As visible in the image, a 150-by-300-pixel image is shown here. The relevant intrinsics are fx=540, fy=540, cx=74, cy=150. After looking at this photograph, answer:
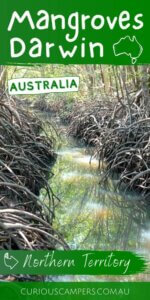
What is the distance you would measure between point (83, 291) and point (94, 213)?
2.37m

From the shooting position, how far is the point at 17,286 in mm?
2447

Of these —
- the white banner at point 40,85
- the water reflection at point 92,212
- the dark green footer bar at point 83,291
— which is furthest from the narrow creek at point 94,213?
the white banner at point 40,85

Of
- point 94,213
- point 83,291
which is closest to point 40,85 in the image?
point 83,291

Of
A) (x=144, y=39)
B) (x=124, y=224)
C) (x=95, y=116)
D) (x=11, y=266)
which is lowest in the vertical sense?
(x=124, y=224)

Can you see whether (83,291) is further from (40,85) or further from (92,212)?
(92,212)

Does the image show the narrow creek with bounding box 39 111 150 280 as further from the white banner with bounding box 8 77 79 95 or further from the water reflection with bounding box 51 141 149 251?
the white banner with bounding box 8 77 79 95

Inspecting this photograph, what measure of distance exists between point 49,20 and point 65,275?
131 centimetres

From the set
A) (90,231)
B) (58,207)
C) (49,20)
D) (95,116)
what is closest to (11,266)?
(49,20)

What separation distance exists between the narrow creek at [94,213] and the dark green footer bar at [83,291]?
0.37ft

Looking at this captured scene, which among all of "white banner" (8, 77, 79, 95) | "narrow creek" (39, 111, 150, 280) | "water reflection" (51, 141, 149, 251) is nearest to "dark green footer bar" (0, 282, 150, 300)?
"narrow creek" (39, 111, 150, 280)

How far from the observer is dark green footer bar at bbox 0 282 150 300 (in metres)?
2.49

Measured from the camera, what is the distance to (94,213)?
16.0 ft

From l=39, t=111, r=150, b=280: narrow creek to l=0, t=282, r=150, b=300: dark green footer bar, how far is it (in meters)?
0.11

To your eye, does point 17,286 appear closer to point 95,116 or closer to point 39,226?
point 39,226
